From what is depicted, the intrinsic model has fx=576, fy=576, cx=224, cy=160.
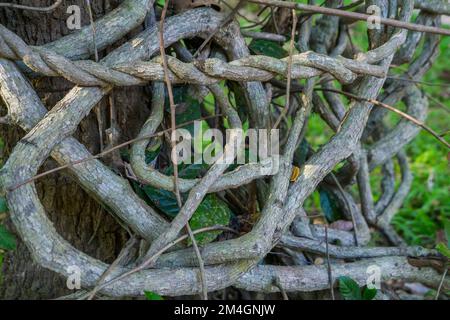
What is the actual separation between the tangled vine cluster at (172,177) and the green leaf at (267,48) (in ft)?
0.25

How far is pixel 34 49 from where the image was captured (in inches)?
42.9

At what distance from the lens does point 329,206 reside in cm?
162

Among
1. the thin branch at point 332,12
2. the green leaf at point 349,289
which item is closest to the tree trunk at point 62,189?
the thin branch at point 332,12

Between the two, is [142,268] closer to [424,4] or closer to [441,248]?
[441,248]

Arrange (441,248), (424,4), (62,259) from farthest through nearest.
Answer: (424,4)
(441,248)
(62,259)

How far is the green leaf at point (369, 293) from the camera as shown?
129 centimetres

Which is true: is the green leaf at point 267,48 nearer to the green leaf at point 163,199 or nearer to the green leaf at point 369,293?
the green leaf at point 163,199

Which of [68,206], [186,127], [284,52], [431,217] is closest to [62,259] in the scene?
[68,206]

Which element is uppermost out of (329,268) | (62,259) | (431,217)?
(431,217)

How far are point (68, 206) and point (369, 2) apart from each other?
33.8 inches

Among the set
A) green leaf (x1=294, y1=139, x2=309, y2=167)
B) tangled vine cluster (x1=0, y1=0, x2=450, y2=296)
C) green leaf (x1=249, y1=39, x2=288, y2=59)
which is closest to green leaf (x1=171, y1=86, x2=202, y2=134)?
tangled vine cluster (x1=0, y1=0, x2=450, y2=296)

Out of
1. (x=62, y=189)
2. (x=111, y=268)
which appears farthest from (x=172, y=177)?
(x=62, y=189)

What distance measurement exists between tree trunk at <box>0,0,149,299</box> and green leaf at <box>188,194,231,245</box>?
10.3 inches

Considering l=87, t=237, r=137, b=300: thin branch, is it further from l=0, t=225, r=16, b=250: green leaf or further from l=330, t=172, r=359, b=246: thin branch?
l=330, t=172, r=359, b=246: thin branch
